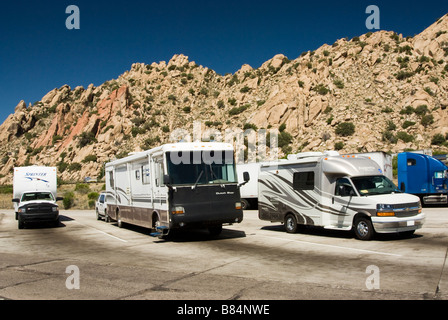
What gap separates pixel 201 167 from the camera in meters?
14.0

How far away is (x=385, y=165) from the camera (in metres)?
23.8

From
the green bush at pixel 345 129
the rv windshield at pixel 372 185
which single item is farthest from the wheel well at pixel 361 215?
the green bush at pixel 345 129

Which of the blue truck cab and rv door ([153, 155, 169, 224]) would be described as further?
the blue truck cab

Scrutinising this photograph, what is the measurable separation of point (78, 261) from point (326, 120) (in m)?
50.2

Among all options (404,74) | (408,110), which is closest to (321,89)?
(404,74)

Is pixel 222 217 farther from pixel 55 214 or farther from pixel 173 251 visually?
pixel 55 214

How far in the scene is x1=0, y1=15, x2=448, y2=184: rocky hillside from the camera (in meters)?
53.5

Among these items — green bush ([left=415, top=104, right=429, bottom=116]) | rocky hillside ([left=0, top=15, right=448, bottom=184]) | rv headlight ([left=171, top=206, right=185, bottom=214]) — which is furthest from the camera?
rocky hillside ([left=0, top=15, right=448, bottom=184])

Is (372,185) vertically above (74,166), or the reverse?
(74,166)

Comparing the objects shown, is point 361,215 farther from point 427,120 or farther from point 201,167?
point 427,120

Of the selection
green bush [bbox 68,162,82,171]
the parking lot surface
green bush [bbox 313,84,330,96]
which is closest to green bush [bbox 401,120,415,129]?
green bush [bbox 313,84,330,96]

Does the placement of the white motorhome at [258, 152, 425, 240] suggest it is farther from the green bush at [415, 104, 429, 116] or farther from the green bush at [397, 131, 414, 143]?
the green bush at [415, 104, 429, 116]

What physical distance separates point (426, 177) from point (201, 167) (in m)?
17.5

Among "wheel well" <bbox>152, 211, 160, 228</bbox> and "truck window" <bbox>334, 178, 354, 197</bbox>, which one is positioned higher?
"truck window" <bbox>334, 178, 354, 197</bbox>
